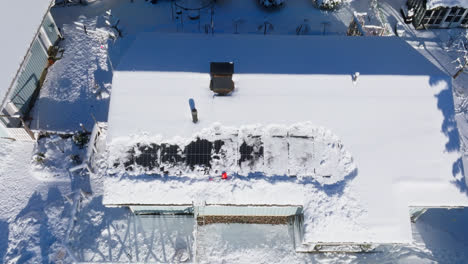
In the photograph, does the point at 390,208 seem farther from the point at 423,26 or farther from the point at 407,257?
the point at 423,26

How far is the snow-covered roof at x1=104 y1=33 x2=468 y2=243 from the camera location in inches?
596

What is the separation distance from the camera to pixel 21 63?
19.7 m

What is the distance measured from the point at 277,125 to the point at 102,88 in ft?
40.3

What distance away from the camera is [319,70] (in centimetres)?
1755

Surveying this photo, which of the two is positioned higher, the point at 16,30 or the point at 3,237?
the point at 16,30

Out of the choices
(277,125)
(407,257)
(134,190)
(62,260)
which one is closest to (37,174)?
(62,260)

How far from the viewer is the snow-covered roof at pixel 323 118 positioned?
1515cm

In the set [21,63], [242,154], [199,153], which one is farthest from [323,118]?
[21,63]

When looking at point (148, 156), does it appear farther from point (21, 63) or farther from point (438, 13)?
point (438, 13)

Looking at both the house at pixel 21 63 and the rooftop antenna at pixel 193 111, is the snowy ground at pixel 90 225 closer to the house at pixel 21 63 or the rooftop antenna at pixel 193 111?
the house at pixel 21 63

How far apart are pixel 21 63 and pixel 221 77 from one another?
11.4m

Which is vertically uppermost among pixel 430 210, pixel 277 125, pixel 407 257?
pixel 277 125

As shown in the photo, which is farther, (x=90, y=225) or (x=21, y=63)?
(x=21, y=63)

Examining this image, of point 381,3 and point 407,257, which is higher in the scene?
point 381,3
